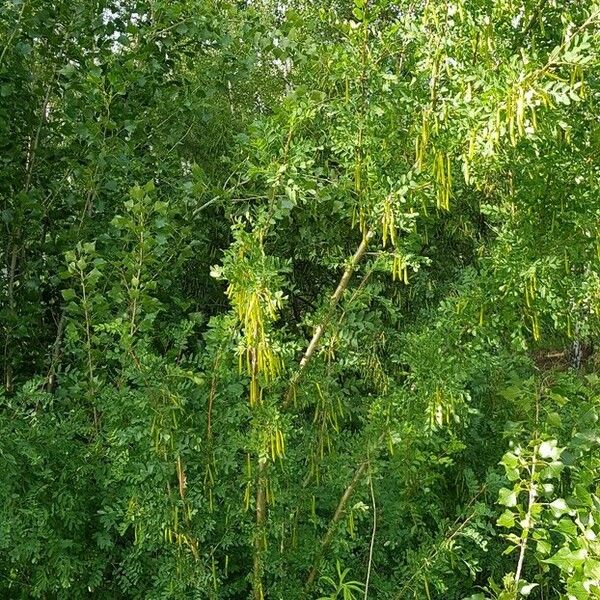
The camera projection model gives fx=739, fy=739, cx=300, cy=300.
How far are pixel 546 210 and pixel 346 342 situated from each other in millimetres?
545

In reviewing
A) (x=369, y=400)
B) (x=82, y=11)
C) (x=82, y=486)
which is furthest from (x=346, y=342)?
(x=82, y=11)

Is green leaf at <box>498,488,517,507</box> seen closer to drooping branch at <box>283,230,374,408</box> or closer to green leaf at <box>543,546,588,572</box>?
green leaf at <box>543,546,588,572</box>

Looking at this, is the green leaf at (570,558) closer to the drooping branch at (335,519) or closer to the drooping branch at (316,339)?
the drooping branch at (335,519)

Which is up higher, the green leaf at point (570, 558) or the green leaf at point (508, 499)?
the green leaf at point (508, 499)

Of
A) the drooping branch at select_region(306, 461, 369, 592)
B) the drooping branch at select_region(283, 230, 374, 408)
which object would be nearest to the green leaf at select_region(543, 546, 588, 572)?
the drooping branch at select_region(306, 461, 369, 592)

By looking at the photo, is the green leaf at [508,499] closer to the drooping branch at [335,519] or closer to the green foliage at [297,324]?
the green foliage at [297,324]

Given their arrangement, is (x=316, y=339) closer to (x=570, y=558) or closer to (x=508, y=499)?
(x=508, y=499)

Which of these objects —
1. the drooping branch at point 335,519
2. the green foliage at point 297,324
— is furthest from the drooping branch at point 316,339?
the drooping branch at point 335,519

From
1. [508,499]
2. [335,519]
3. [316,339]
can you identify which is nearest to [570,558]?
[508,499]

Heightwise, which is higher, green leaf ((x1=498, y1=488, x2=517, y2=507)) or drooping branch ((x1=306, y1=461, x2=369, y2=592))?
green leaf ((x1=498, y1=488, x2=517, y2=507))

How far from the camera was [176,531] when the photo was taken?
162cm

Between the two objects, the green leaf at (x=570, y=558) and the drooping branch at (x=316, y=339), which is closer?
Answer: the green leaf at (x=570, y=558)

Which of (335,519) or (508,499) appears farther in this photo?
(335,519)

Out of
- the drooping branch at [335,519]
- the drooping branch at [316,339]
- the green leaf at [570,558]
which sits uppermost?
the drooping branch at [316,339]
